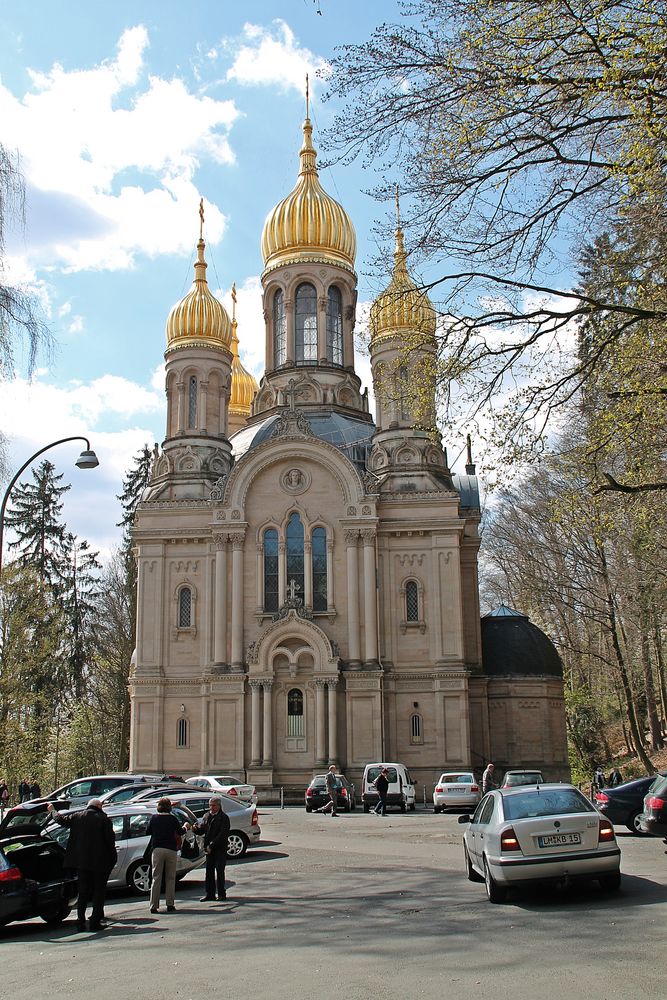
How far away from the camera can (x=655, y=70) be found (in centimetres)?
1248

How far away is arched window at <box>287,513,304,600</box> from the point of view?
42.2 m

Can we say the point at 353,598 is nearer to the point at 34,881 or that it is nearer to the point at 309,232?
the point at 309,232

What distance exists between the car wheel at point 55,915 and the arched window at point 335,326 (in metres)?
39.5

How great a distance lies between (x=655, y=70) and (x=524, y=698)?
33.8 meters

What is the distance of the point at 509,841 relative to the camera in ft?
40.9

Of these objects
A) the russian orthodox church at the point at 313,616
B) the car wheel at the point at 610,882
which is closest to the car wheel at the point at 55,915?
the car wheel at the point at 610,882

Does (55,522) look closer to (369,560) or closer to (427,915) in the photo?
(369,560)

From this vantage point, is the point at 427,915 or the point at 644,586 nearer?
the point at 427,915

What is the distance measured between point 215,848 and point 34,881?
246cm

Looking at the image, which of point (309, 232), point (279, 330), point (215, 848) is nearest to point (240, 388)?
point (279, 330)

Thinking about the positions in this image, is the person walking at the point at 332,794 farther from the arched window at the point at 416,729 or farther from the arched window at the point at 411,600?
the arched window at the point at 411,600

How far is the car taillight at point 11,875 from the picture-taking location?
1284 centimetres

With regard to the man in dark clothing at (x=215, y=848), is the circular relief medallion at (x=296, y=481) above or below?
above

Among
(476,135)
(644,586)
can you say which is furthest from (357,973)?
(644,586)
